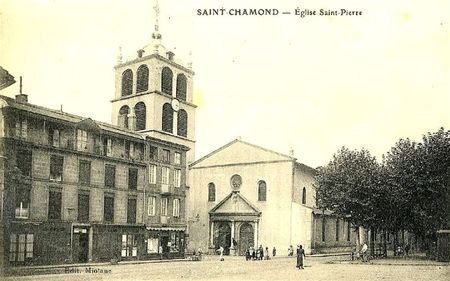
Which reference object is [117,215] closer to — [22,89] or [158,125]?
[22,89]

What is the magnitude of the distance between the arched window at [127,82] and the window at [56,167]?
2030 cm

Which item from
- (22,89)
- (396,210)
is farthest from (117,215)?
(396,210)

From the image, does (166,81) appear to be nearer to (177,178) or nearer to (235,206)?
(177,178)

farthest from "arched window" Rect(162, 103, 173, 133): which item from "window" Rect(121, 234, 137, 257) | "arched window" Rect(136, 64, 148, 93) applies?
"window" Rect(121, 234, 137, 257)

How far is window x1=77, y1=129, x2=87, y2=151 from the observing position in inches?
1266

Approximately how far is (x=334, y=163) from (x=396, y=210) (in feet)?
18.4

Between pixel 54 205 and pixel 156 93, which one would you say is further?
pixel 156 93

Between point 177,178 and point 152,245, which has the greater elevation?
point 177,178

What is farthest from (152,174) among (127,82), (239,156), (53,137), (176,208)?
(127,82)

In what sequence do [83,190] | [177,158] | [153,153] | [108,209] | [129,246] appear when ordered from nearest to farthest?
[83,190] < [108,209] < [129,246] < [153,153] < [177,158]

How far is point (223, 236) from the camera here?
4797 centimetres

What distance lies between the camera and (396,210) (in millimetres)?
35562

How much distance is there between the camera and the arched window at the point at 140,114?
4950 cm

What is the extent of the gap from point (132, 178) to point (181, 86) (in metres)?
17.0
